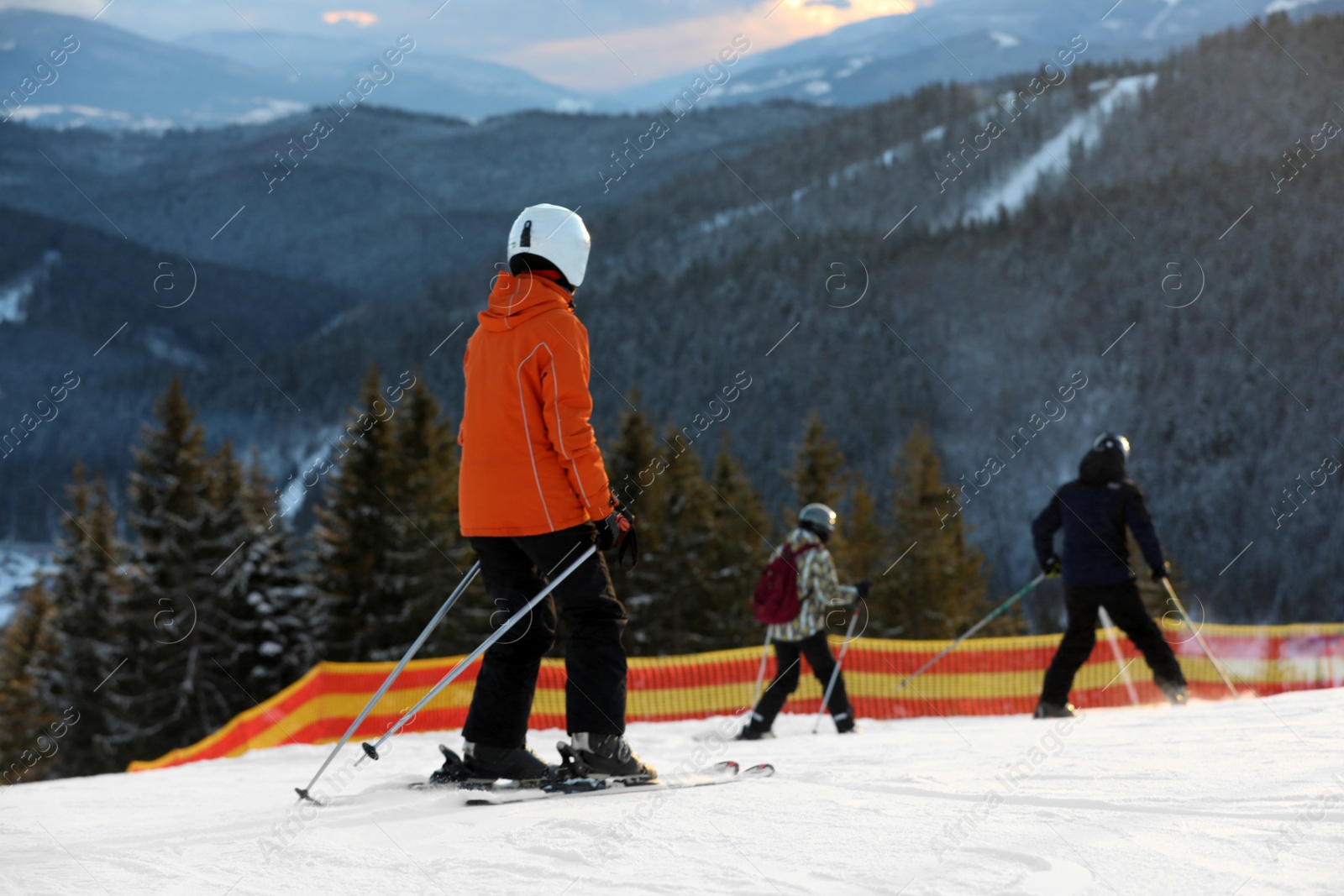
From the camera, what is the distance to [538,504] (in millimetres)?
3840

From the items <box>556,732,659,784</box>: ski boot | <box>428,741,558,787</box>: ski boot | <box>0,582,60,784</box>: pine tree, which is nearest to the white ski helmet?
<box>556,732,659,784</box>: ski boot

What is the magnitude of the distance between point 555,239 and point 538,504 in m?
0.88

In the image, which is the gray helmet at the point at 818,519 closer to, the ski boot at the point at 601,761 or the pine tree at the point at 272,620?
the ski boot at the point at 601,761

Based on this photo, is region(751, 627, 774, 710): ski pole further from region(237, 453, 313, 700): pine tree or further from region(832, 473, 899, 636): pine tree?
region(832, 473, 899, 636): pine tree

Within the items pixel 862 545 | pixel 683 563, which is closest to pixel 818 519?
pixel 683 563

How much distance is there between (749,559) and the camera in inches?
1254

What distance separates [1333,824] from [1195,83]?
159823mm

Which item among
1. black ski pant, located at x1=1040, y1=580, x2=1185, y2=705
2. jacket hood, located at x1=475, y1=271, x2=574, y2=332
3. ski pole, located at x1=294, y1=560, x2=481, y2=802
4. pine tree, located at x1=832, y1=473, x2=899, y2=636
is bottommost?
pine tree, located at x1=832, y1=473, x2=899, y2=636

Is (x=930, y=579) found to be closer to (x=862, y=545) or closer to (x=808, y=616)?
(x=862, y=545)

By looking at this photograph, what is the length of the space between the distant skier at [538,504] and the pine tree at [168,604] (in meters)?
27.4

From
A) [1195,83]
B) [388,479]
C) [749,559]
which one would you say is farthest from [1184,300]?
[388,479]

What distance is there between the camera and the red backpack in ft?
25.2

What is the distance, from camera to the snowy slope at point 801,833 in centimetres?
261

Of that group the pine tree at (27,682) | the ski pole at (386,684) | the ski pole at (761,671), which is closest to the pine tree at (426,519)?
the pine tree at (27,682)
